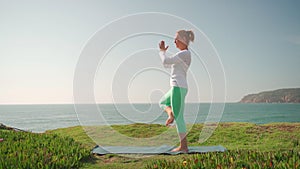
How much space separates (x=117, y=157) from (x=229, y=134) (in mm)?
4619

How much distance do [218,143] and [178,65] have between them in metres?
3.77

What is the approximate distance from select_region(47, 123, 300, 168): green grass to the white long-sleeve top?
1513 mm

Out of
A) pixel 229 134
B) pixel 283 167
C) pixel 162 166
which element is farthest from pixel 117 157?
pixel 229 134

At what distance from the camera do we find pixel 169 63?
236 inches

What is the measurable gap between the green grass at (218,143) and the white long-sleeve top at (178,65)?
1.51m

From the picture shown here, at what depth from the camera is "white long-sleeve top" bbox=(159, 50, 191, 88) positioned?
19.7 ft

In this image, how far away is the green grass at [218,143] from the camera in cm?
491

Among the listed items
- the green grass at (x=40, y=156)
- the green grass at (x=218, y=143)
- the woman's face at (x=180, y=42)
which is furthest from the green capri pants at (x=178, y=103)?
the green grass at (x=40, y=156)

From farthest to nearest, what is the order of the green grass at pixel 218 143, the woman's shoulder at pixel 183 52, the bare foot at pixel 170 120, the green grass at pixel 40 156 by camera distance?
the woman's shoulder at pixel 183 52
the bare foot at pixel 170 120
the green grass at pixel 40 156
the green grass at pixel 218 143

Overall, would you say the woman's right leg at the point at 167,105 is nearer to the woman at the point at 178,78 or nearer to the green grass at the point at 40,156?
the woman at the point at 178,78

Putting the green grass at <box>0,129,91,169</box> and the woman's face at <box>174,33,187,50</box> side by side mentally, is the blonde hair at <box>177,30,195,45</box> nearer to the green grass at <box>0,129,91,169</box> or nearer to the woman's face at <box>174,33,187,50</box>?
the woman's face at <box>174,33,187,50</box>

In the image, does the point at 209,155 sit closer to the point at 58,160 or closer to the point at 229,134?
the point at 58,160

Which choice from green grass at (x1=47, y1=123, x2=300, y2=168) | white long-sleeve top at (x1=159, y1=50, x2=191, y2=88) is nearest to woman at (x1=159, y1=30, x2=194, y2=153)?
white long-sleeve top at (x1=159, y1=50, x2=191, y2=88)

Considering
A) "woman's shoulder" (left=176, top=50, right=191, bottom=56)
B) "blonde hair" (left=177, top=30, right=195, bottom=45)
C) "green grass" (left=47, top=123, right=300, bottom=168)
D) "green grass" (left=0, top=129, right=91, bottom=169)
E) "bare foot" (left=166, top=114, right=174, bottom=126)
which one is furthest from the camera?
"blonde hair" (left=177, top=30, right=195, bottom=45)
